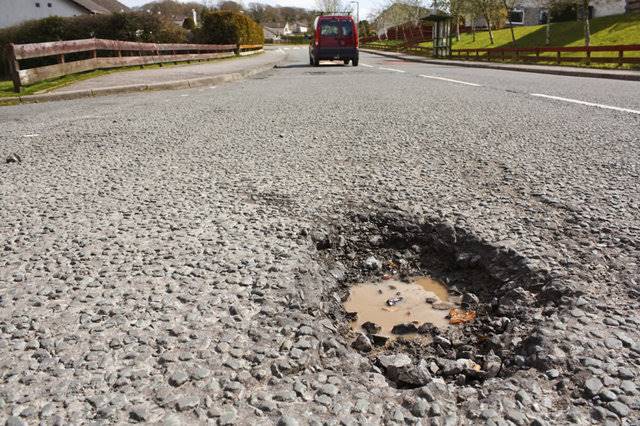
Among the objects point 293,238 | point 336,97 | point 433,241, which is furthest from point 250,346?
point 336,97

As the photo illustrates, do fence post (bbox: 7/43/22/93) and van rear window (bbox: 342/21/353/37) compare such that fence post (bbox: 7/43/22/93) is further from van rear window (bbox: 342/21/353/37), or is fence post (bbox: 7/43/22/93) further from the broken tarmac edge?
van rear window (bbox: 342/21/353/37)

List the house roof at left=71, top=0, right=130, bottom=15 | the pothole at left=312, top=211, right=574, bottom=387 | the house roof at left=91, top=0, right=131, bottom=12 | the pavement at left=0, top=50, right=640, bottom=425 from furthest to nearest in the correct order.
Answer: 1. the house roof at left=91, top=0, right=131, bottom=12
2. the house roof at left=71, top=0, right=130, bottom=15
3. the pothole at left=312, top=211, right=574, bottom=387
4. the pavement at left=0, top=50, right=640, bottom=425

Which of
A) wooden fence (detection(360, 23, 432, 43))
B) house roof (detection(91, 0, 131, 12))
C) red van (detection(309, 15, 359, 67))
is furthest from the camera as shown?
wooden fence (detection(360, 23, 432, 43))

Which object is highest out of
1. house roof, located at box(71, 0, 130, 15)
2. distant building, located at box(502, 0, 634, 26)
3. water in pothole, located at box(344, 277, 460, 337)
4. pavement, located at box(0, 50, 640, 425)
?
house roof, located at box(71, 0, 130, 15)

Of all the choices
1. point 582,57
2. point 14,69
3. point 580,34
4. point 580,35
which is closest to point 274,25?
point 580,34

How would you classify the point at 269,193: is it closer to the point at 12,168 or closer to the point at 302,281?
the point at 302,281

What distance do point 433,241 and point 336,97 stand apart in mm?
6332

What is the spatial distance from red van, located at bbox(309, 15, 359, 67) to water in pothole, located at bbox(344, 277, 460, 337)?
20.5 meters

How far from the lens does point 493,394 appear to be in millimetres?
1334

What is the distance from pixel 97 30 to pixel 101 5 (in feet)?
115

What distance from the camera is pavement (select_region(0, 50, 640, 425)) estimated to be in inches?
51.6

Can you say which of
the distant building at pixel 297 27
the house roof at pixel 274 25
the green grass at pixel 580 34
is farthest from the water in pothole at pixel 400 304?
the distant building at pixel 297 27

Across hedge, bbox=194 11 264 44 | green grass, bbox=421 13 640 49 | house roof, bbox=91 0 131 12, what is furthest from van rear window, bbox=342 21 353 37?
house roof, bbox=91 0 131 12

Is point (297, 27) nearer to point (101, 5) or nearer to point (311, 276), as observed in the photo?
point (101, 5)
